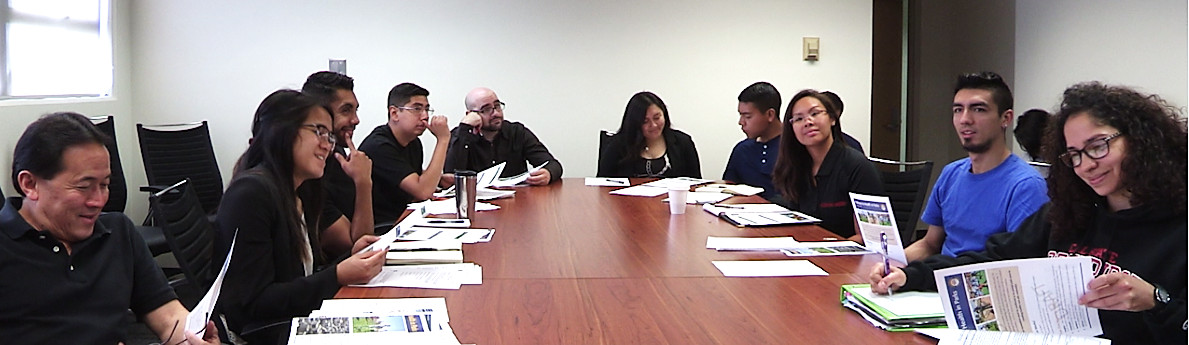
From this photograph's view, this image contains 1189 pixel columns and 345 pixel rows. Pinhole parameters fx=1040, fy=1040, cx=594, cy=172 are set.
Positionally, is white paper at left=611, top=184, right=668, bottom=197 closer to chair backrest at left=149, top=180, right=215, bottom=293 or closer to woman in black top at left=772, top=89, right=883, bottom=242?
woman in black top at left=772, top=89, right=883, bottom=242

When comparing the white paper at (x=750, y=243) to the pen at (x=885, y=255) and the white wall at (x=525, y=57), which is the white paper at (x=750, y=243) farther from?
the white wall at (x=525, y=57)

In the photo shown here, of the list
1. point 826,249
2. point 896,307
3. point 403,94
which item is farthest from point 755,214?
point 403,94

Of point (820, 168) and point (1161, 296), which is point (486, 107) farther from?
point (1161, 296)

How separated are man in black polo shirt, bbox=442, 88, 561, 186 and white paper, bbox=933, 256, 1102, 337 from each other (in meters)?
3.19

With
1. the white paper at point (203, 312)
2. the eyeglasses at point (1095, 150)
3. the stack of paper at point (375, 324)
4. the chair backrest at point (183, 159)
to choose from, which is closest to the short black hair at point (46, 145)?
the white paper at point (203, 312)

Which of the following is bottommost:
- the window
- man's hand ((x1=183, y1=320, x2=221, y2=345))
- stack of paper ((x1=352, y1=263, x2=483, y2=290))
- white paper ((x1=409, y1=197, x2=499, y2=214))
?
man's hand ((x1=183, y1=320, x2=221, y2=345))

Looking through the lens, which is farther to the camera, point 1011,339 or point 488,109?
point 488,109

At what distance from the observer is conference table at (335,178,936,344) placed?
181 centimetres

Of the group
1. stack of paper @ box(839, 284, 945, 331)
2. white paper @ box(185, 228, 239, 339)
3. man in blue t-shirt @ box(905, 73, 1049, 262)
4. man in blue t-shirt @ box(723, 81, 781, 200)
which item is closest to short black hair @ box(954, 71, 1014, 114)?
man in blue t-shirt @ box(905, 73, 1049, 262)

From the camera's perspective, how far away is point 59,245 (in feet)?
6.55

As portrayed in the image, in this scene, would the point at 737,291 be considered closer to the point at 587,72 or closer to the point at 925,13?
the point at 587,72

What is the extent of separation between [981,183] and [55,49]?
13.7 ft

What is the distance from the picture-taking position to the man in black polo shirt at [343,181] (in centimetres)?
348

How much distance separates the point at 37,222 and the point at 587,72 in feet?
14.1
